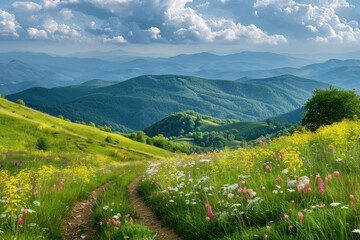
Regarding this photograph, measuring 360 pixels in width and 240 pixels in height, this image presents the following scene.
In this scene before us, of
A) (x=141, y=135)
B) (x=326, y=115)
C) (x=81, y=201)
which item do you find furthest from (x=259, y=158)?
(x=141, y=135)

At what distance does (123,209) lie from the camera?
716 centimetres

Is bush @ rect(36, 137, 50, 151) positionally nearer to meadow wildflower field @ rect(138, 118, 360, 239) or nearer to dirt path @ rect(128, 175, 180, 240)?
dirt path @ rect(128, 175, 180, 240)

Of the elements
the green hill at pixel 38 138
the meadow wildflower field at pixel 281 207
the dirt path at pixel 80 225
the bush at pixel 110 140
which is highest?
the meadow wildflower field at pixel 281 207

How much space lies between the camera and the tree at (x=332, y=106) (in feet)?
157

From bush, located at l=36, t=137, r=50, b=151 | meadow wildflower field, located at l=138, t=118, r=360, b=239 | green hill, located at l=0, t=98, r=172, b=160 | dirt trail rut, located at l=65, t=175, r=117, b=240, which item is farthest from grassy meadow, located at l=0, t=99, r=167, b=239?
bush, located at l=36, t=137, r=50, b=151

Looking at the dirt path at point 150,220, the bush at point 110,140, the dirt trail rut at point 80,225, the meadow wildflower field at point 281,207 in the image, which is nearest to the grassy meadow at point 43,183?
the dirt trail rut at point 80,225

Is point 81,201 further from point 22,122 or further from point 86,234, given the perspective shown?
point 22,122

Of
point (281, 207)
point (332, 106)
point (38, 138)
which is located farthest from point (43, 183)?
point (38, 138)

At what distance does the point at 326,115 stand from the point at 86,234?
54.3 meters

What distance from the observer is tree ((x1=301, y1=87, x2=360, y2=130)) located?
47875mm

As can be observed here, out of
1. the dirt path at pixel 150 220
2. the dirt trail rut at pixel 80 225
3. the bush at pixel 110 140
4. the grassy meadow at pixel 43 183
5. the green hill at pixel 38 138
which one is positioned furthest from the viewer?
the bush at pixel 110 140

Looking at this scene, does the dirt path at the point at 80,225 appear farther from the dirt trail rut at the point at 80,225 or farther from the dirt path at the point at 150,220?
the dirt path at the point at 150,220

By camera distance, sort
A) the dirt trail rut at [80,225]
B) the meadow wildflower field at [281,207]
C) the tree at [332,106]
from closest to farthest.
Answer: the meadow wildflower field at [281,207] → the dirt trail rut at [80,225] → the tree at [332,106]

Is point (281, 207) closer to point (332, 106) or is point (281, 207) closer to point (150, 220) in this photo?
point (150, 220)
